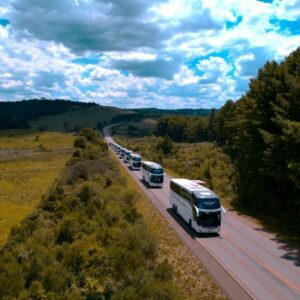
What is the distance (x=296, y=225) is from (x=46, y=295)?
88.4 ft

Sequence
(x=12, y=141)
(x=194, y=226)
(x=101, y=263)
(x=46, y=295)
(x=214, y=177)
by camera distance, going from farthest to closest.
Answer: (x=12, y=141) < (x=214, y=177) < (x=194, y=226) < (x=101, y=263) < (x=46, y=295)

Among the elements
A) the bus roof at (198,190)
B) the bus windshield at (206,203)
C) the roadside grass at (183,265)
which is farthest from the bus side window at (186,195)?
the roadside grass at (183,265)

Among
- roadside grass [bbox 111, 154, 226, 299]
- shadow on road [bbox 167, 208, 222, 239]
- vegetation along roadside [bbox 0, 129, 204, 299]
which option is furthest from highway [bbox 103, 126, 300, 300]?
vegetation along roadside [bbox 0, 129, 204, 299]

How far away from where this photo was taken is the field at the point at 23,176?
4568 centimetres

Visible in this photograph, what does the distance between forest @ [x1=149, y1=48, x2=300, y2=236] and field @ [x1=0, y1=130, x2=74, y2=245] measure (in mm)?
25412

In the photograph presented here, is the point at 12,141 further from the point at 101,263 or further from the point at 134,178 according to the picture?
the point at 101,263

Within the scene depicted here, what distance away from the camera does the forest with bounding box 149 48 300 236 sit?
3616 centimetres

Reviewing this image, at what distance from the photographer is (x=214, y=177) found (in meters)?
67.8

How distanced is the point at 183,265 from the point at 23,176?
189ft

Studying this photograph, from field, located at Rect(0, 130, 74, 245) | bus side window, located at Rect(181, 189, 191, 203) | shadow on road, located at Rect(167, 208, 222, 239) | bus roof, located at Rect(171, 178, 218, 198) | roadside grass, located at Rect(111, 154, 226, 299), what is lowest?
field, located at Rect(0, 130, 74, 245)

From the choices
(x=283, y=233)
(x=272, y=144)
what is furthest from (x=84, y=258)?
(x=272, y=144)

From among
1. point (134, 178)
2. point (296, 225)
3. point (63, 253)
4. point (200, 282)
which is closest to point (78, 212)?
point (63, 253)

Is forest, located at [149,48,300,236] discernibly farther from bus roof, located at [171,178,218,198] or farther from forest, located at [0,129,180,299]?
forest, located at [0,129,180,299]

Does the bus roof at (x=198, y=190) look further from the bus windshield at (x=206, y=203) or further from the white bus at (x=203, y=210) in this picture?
the bus windshield at (x=206, y=203)
